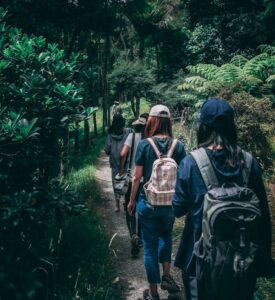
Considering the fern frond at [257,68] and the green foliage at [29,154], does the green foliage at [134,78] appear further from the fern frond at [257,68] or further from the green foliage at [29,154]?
the green foliage at [29,154]

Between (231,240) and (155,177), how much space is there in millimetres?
1492

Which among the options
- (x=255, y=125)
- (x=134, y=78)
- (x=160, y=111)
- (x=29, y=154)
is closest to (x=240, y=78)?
(x=255, y=125)

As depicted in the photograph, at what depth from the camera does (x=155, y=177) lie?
12.2ft

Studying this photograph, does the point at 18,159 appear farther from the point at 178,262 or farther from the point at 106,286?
the point at 106,286

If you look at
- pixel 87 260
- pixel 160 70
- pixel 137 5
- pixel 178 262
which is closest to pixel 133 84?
pixel 160 70

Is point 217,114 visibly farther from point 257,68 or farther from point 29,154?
point 257,68

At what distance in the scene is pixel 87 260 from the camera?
4.85 meters

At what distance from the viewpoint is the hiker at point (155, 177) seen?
373 centimetres

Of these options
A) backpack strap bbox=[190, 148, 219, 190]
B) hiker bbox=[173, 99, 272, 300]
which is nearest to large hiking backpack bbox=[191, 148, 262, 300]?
hiker bbox=[173, 99, 272, 300]

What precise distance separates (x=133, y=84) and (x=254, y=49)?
10.0m

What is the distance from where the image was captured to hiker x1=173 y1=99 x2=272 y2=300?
2.29 metres

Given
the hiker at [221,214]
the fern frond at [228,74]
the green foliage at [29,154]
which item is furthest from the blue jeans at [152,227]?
the fern frond at [228,74]

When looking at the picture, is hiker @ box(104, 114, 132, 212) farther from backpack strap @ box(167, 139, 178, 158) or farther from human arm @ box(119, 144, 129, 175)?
backpack strap @ box(167, 139, 178, 158)

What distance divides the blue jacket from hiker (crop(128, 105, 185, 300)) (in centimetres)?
97
